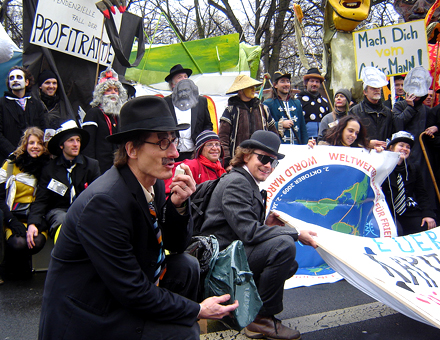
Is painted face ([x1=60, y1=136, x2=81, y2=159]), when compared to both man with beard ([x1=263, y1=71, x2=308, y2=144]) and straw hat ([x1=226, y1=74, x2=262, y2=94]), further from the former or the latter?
man with beard ([x1=263, y1=71, x2=308, y2=144])

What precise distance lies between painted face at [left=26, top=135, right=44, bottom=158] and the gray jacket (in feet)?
7.41

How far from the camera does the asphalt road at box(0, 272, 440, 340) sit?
3252 millimetres

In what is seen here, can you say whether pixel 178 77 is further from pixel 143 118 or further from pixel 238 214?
pixel 143 118

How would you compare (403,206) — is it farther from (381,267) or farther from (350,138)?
(381,267)

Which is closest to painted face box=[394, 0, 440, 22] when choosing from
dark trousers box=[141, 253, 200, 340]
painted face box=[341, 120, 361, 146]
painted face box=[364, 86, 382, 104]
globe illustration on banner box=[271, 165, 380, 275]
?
painted face box=[364, 86, 382, 104]

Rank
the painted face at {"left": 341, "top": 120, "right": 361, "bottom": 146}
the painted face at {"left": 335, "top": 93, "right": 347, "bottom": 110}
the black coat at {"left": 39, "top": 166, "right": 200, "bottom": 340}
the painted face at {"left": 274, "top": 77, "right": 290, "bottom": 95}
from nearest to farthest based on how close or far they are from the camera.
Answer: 1. the black coat at {"left": 39, "top": 166, "right": 200, "bottom": 340}
2. the painted face at {"left": 341, "top": 120, "right": 361, "bottom": 146}
3. the painted face at {"left": 335, "top": 93, "right": 347, "bottom": 110}
4. the painted face at {"left": 274, "top": 77, "right": 290, "bottom": 95}

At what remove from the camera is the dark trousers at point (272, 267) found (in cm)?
306

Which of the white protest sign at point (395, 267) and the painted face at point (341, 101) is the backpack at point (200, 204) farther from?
the painted face at point (341, 101)

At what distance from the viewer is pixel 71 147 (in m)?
4.54

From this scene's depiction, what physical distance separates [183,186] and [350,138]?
3295mm

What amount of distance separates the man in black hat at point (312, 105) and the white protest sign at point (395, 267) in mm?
3485

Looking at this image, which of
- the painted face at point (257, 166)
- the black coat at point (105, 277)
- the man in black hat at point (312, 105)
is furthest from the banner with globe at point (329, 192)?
the black coat at point (105, 277)

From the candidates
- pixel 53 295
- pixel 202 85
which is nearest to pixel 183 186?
pixel 53 295

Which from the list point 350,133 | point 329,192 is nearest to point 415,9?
point 350,133
